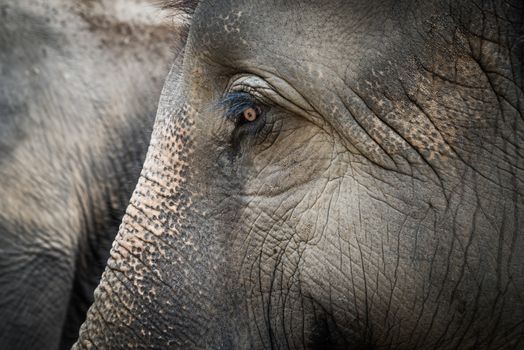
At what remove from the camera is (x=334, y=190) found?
1717mm

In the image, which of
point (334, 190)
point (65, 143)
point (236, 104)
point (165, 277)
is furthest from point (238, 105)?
point (65, 143)

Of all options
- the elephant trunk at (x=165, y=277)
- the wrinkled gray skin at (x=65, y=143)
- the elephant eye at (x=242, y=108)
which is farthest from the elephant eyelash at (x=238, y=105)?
the wrinkled gray skin at (x=65, y=143)

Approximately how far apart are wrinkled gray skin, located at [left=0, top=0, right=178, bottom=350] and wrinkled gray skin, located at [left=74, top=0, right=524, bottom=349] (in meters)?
1.26

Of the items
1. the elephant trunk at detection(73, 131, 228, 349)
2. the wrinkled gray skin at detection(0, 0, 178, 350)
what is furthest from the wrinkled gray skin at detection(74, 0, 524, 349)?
the wrinkled gray skin at detection(0, 0, 178, 350)

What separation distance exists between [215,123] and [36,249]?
5.09 ft

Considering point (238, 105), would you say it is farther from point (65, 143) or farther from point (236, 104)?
point (65, 143)

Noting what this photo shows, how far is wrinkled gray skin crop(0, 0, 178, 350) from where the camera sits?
3119 millimetres

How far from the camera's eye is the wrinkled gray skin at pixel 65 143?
Answer: 3.12 metres

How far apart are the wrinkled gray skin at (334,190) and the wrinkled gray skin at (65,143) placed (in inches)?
49.5

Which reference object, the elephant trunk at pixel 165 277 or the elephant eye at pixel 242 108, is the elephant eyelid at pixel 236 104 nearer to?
the elephant eye at pixel 242 108

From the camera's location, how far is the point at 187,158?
6.01 ft

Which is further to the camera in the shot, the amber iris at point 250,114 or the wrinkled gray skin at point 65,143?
the wrinkled gray skin at point 65,143

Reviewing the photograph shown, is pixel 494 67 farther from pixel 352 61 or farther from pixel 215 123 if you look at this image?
pixel 215 123

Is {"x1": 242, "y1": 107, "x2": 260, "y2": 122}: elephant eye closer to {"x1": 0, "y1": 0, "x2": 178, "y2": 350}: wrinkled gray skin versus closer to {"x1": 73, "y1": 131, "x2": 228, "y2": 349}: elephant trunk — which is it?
{"x1": 73, "y1": 131, "x2": 228, "y2": 349}: elephant trunk
